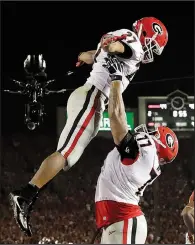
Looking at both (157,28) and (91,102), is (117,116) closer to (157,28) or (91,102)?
(91,102)

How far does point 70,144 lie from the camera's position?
4.88m

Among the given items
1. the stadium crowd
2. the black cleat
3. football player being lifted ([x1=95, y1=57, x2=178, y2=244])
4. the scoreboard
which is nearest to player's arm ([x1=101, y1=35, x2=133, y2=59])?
football player being lifted ([x1=95, y1=57, x2=178, y2=244])

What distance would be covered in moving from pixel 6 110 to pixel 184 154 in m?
6.04

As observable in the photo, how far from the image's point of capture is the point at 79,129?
16.1 ft

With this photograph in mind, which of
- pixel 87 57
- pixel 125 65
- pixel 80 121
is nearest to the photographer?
pixel 80 121

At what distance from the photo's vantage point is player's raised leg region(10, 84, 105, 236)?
473cm

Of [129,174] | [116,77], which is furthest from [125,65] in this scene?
[129,174]

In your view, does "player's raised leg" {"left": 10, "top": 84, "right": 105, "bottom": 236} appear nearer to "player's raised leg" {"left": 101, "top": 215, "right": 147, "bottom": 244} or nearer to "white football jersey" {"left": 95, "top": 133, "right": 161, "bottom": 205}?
"white football jersey" {"left": 95, "top": 133, "right": 161, "bottom": 205}

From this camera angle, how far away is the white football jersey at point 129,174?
4848mm

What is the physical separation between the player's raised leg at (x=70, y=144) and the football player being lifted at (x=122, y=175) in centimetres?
26

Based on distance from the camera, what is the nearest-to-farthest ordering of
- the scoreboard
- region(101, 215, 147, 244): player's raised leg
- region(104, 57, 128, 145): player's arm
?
region(104, 57, 128, 145): player's arm, region(101, 215, 147, 244): player's raised leg, the scoreboard

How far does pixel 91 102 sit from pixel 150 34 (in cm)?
77

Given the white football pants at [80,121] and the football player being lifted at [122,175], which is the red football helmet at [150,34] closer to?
the football player being lifted at [122,175]

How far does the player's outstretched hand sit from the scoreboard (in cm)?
1137
